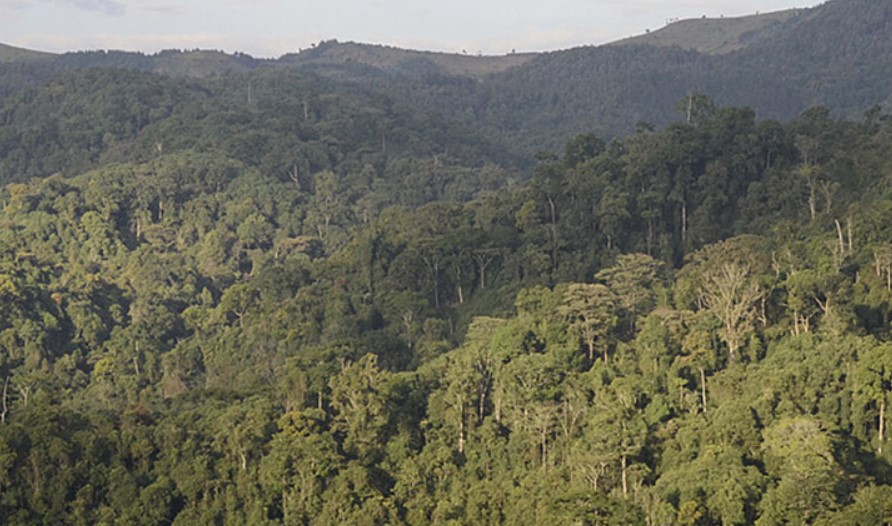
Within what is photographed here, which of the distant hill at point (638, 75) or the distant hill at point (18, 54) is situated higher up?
the distant hill at point (18, 54)

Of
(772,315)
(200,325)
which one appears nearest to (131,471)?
(772,315)

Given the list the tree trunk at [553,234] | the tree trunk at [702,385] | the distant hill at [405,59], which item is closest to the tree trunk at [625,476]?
the tree trunk at [702,385]

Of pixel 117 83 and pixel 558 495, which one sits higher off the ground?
pixel 117 83

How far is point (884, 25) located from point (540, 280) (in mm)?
105579

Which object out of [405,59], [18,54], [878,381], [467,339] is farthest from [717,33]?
[878,381]

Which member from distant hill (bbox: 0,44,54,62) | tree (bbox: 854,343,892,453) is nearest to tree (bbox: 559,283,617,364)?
tree (bbox: 854,343,892,453)

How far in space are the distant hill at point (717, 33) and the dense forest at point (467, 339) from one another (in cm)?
9757

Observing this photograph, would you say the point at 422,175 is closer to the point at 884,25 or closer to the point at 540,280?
the point at 540,280

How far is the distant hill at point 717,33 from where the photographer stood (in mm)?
172250

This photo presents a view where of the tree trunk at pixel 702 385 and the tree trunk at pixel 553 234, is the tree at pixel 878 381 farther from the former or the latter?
the tree trunk at pixel 553 234

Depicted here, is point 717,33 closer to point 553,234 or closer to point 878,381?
point 553,234

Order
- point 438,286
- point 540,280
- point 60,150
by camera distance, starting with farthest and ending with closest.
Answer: point 60,150 < point 438,286 < point 540,280

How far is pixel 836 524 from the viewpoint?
26.2 meters

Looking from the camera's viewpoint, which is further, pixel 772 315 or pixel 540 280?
pixel 540 280
